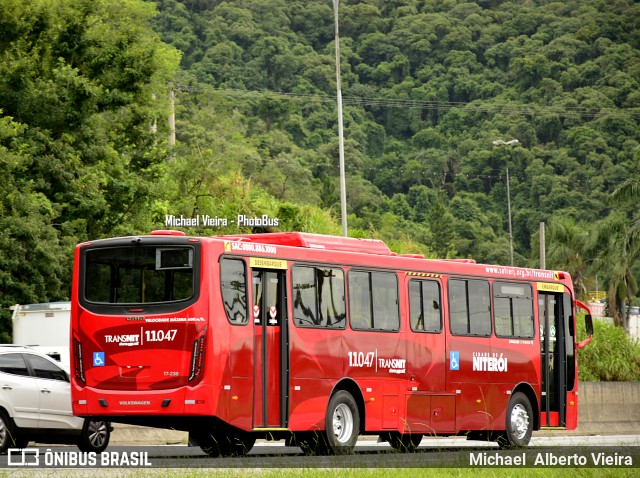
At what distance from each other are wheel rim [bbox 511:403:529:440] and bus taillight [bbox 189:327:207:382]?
8.47 metres

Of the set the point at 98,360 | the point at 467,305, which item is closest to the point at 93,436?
the point at 98,360

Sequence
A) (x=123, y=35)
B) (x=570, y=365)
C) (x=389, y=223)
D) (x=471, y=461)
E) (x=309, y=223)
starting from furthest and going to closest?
1. (x=389, y=223)
2. (x=309, y=223)
3. (x=123, y=35)
4. (x=570, y=365)
5. (x=471, y=461)

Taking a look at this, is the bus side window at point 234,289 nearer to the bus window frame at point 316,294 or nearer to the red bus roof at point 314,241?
the red bus roof at point 314,241

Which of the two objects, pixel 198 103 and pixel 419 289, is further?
pixel 198 103

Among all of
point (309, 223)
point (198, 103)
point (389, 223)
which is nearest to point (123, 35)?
point (309, 223)

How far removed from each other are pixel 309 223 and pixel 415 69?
82414 mm

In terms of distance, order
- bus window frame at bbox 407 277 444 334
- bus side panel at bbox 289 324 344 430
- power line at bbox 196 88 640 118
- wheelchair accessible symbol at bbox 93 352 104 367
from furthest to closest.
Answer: power line at bbox 196 88 640 118
bus window frame at bbox 407 277 444 334
bus side panel at bbox 289 324 344 430
wheelchair accessible symbol at bbox 93 352 104 367

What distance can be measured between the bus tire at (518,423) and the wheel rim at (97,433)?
729 cm

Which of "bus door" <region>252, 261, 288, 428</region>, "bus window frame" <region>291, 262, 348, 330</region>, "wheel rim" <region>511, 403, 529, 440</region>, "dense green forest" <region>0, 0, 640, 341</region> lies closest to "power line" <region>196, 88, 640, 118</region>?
"dense green forest" <region>0, 0, 640, 341</region>

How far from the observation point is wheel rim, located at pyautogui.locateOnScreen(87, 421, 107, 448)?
21516 mm

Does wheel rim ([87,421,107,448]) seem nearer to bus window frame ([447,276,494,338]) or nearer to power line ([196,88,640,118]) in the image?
bus window frame ([447,276,494,338])

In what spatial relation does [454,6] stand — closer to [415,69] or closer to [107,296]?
[415,69]

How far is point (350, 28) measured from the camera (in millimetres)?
139125

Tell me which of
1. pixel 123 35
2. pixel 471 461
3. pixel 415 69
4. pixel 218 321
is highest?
pixel 415 69
